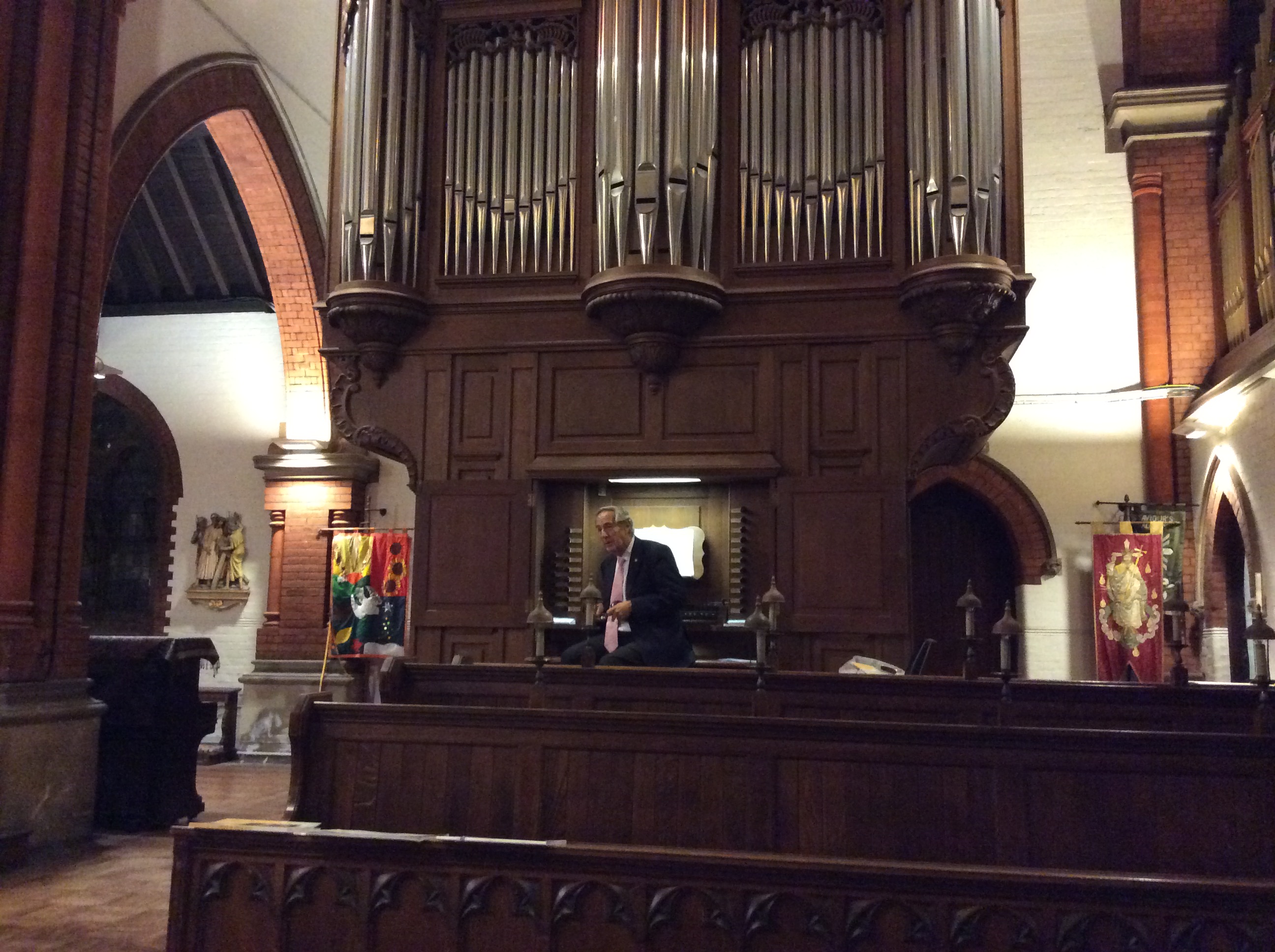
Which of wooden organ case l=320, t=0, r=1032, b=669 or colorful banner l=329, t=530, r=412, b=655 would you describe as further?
colorful banner l=329, t=530, r=412, b=655

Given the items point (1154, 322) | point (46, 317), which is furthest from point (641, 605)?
point (1154, 322)

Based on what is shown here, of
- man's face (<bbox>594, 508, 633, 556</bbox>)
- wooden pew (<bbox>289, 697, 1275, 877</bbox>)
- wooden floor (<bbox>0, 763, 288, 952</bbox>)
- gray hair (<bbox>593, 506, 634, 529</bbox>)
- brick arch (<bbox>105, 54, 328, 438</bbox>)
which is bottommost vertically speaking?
wooden floor (<bbox>0, 763, 288, 952</bbox>)

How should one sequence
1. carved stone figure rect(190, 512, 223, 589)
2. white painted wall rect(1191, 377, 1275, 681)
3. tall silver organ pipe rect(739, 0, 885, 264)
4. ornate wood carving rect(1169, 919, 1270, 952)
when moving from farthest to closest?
carved stone figure rect(190, 512, 223, 589)
white painted wall rect(1191, 377, 1275, 681)
tall silver organ pipe rect(739, 0, 885, 264)
ornate wood carving rect(1169, 919, 1270, 952)

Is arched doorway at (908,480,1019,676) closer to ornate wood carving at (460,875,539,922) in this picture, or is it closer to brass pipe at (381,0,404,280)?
brass pipe at (381,0,404,280)

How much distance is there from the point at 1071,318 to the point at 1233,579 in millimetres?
3084

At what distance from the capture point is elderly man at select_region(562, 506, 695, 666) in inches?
213

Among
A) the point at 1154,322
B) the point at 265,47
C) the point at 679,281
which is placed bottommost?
the point at 679,281

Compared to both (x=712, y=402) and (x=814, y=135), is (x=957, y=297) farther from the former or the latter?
(x=712, y=402)

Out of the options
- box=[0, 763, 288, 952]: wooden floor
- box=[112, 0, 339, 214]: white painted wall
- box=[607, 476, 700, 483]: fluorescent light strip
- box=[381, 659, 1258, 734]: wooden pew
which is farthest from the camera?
box=[112, 0, 339, 214]: white painted wall

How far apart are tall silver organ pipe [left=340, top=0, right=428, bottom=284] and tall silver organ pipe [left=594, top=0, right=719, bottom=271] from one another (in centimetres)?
112

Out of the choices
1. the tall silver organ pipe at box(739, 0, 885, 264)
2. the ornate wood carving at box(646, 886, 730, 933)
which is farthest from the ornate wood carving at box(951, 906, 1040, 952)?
the tall silver organ pipe at box(739, 0, 885, 264)

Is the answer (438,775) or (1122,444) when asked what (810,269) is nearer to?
(438,775)

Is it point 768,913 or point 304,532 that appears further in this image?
point 304,532

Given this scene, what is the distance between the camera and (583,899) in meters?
2.74
